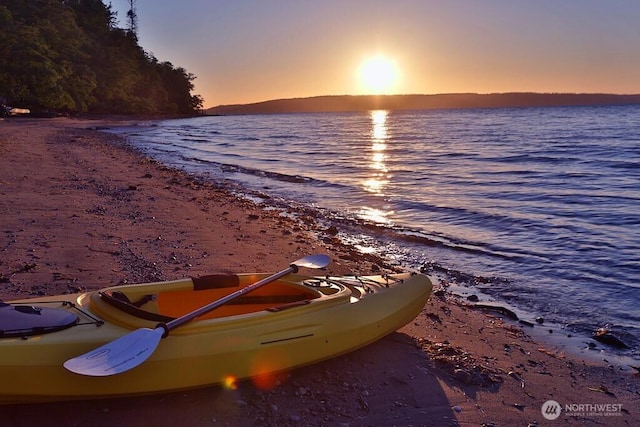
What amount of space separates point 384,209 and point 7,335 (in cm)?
891

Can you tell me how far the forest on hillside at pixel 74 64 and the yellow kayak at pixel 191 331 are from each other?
39.1 metres

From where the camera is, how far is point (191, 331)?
324 centimetres

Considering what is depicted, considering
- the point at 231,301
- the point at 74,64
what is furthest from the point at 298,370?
the point at 74,64

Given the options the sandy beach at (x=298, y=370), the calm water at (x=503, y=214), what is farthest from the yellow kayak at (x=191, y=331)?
the calm water at (x=503, y=214)

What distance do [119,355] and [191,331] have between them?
49cm

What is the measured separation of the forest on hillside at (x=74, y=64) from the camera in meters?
37.4

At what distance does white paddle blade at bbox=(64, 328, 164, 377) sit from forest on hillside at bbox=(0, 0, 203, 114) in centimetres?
3987

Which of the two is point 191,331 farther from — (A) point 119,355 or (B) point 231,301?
(B) point 231,301

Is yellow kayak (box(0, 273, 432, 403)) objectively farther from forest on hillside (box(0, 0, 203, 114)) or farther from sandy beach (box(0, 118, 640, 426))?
forest on hillside (box(0, 0, 203, 114))

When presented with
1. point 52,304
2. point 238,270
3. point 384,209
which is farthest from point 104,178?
point 52,304

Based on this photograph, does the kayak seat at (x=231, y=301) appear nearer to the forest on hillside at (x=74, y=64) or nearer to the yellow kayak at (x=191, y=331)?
the yellow kayak at (x=191, y=331)

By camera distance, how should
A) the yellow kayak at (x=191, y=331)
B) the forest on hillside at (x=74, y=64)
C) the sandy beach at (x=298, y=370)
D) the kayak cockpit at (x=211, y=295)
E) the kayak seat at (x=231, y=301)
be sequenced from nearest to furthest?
the yellow kayak at (x=191, y=331)
the sandy beach at (x=298, y=370)
the kayak cockpit at (x=211, y=295)
the kayak seat at (x=231, y=301)
the forest on hillside at (x=74, y=64)

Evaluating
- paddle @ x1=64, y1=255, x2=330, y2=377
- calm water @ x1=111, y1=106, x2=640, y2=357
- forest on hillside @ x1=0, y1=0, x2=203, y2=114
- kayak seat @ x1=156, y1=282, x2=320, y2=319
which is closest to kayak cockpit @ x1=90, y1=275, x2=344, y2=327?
kayak seat @ x1=156, y1=282, x2=320, y2=319

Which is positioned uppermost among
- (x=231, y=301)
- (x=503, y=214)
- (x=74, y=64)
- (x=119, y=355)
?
(x=74, y=64)
